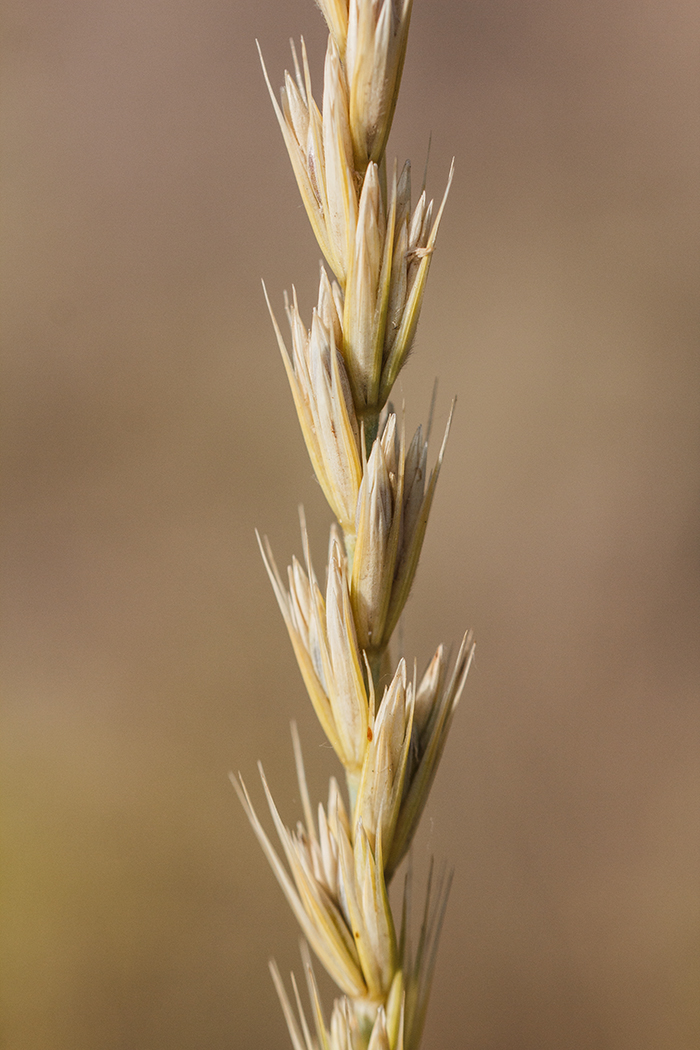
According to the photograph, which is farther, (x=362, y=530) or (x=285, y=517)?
(x=285, y=517)

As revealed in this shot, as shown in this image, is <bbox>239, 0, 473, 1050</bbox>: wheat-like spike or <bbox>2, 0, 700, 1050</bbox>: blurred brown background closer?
<bbox>239, 0, 473, 1050</bbox>: wheat-like spike

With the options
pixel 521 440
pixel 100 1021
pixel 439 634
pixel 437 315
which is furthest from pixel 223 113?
pixel 100 1021

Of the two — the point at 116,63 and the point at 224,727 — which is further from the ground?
the point at 116,63

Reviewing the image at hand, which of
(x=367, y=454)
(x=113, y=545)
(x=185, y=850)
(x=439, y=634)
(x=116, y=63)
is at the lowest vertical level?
A: (x=185, y=850)

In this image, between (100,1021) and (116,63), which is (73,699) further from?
(116,63)
